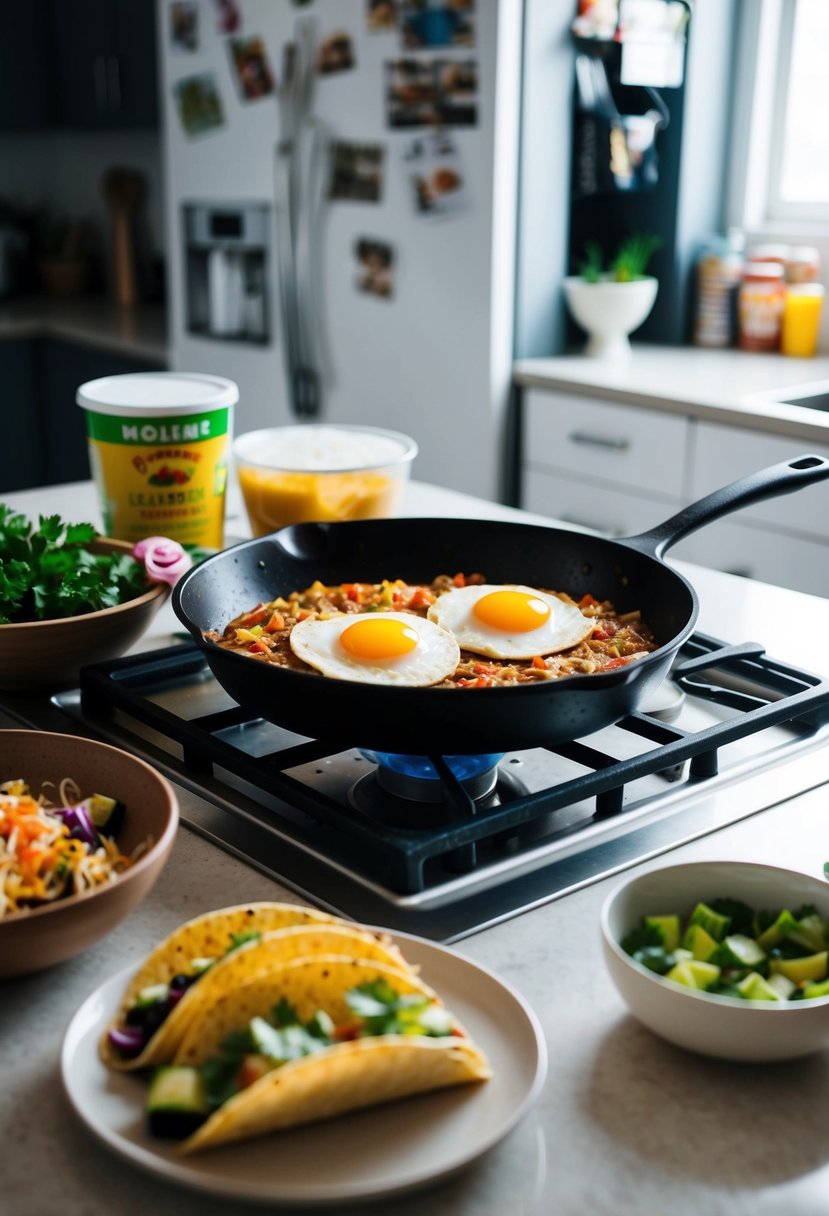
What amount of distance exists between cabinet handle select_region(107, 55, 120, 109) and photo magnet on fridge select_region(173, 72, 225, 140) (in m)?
0.74

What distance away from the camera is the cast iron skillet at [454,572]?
927mm

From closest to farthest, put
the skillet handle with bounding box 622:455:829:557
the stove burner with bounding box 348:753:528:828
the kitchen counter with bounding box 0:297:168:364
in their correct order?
the stove burner with bounding box 348:753:528:828
the skillet handle with bounding box 622:455:829:557
the kitchen counter with bounding box 0:297:168:364

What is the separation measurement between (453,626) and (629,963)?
0.57 meters

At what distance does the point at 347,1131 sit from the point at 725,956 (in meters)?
0.25

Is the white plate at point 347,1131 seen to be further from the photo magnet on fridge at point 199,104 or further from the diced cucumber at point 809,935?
the photo magnet on fridge at point 199,104

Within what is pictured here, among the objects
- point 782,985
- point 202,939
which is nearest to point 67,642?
point 202,939

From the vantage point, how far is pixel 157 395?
1624mm

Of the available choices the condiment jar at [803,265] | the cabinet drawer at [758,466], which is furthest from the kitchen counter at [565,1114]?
the condiment jar at [803,265]

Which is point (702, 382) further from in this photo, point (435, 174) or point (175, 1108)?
point (175, 1108)

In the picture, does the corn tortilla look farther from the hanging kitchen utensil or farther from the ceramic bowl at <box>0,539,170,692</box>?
the hanging kitchen utensil

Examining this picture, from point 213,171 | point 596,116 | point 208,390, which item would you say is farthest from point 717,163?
point 208,390

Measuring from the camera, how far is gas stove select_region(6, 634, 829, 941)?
0.90m

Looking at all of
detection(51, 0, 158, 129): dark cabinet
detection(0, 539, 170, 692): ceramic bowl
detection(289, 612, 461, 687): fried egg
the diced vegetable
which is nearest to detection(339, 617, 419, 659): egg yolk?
detection(289, 612, 461, 687): fried egg

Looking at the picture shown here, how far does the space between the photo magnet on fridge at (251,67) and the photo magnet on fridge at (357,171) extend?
0.36 m
